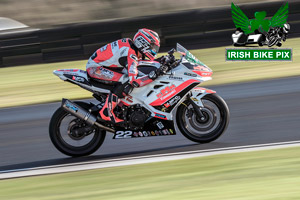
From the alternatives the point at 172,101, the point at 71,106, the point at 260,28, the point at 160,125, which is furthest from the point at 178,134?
the point at 260,28

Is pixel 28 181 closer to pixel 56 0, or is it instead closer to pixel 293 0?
pixel 293 0

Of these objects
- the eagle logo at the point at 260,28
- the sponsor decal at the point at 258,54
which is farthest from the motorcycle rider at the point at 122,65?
the eagle logo at the point at 260,28

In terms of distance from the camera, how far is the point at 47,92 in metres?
12.5

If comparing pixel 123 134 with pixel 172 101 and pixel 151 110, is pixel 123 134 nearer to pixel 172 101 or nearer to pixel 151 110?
pixel 151 110

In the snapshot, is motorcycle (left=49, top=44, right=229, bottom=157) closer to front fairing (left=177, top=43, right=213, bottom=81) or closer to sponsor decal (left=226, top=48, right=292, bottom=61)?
front fairing (left=177, top=43, right=213, bottom=81)

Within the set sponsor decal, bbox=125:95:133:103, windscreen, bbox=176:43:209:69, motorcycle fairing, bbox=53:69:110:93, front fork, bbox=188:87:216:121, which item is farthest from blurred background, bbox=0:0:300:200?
windscreen, bbox=176:43:209:69

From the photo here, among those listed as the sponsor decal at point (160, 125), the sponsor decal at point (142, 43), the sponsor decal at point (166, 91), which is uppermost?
the sponsor decal at point (142, 43)

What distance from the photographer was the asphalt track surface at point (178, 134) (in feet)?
24.6

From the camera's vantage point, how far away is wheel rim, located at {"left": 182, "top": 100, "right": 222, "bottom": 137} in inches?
292

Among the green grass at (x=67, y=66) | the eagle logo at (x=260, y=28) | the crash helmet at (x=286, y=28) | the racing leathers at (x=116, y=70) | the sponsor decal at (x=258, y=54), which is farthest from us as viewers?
the crash helmet at (x=286, y=28)

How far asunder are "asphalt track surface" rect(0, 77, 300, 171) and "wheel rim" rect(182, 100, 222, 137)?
7.8 inches

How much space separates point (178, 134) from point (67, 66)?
7.27m

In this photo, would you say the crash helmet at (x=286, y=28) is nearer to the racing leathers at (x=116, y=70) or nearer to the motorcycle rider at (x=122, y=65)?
the motorcycle rider at (x=122, y=65)

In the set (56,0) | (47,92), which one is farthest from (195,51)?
(56,0)
